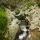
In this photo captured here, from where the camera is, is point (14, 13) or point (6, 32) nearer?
point (6, 32)

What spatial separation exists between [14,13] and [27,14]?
0.28 meters

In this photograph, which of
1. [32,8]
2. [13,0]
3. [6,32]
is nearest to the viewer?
[6,32]

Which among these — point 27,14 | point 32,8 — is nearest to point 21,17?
point 27,14

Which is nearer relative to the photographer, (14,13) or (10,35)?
(10,35)

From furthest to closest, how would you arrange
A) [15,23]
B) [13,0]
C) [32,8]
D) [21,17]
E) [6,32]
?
1. [13,0]
2. [32,8]
3. [21,17]
4. [15,23]
5. [6,32]

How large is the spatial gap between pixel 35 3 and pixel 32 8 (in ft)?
0.71

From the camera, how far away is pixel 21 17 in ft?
9.45

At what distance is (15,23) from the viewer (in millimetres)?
2703

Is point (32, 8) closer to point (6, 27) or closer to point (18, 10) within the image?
point (18, 10)

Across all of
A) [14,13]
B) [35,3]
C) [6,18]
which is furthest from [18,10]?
[6,18]

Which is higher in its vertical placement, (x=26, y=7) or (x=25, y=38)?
(x=26, y=7)

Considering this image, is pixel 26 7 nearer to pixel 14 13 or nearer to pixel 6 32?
pixel 14 13

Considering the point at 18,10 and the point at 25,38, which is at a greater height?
the point at 18,10

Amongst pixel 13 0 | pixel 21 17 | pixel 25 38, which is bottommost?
pixel 25 38
